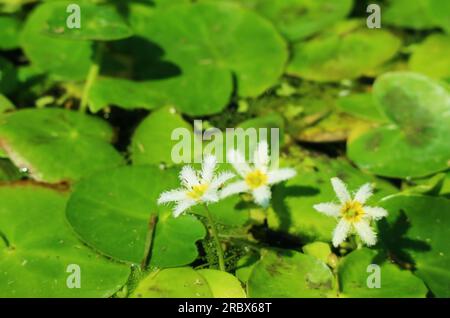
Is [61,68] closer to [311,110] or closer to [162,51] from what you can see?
[162,51]

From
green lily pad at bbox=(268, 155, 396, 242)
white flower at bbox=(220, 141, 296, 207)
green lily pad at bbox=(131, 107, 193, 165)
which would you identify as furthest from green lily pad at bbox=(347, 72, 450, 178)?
green lily pad at bbox=(131, 107, 193, 165)

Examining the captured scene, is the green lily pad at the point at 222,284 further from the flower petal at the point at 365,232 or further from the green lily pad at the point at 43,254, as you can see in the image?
the flower petal at the point at 365,232

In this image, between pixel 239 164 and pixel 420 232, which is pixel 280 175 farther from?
pixel 420 232

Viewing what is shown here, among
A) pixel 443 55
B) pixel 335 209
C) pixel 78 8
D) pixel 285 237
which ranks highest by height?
pixel 78 8

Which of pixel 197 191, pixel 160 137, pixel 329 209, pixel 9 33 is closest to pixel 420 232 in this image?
pixel 329 209

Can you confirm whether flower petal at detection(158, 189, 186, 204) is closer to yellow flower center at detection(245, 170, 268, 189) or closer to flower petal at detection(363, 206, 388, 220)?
yellow flower center at detection(245, 170, 268, 189)

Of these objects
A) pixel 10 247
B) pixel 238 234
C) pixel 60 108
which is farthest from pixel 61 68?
Result: pixel 238 234
